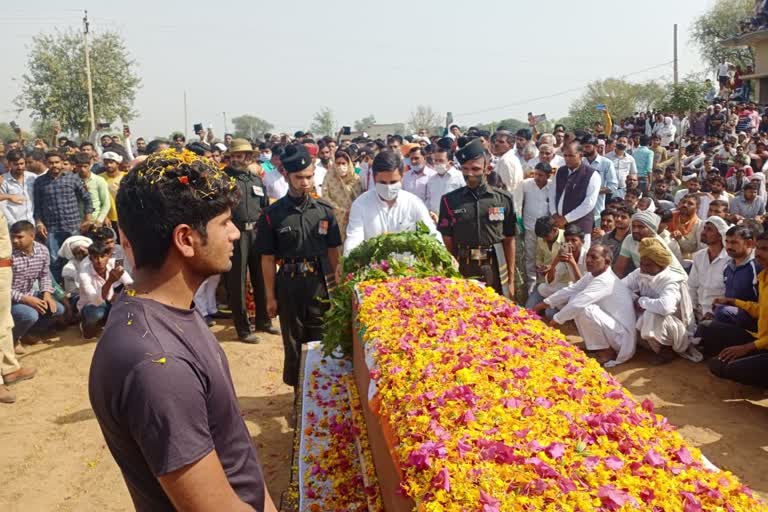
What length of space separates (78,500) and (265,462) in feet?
4.46

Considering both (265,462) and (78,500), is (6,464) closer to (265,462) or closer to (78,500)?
(78,500)

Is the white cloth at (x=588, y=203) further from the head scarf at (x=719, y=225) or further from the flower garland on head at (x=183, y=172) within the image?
the flower garland on head at (x=183, y=172)

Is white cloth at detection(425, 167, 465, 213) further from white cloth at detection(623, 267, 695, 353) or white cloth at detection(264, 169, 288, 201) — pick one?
white cloth at detection(623, 267, 695, 353)

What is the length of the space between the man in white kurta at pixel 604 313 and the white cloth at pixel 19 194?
7.42m

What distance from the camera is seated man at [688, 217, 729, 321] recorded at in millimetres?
6473

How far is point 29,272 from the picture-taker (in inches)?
296

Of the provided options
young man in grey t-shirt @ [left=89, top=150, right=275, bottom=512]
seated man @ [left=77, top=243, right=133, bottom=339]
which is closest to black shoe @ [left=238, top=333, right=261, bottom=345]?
seated man @ [left=77, top=243, right=133, bottom=339]

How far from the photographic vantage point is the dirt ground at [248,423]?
176 inches

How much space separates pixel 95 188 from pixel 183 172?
8410 mm

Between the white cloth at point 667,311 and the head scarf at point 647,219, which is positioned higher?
the head scarf at point 647,219

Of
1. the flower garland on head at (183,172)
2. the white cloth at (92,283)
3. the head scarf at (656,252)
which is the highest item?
the flower garland on head at (183,172)

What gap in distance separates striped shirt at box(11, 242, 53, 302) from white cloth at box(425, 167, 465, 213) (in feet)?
17.3

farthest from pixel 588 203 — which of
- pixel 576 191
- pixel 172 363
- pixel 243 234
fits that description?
pixel 172 363

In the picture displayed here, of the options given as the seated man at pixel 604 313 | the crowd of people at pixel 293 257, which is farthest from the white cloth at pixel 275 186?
the seated man at pixel 604 313
